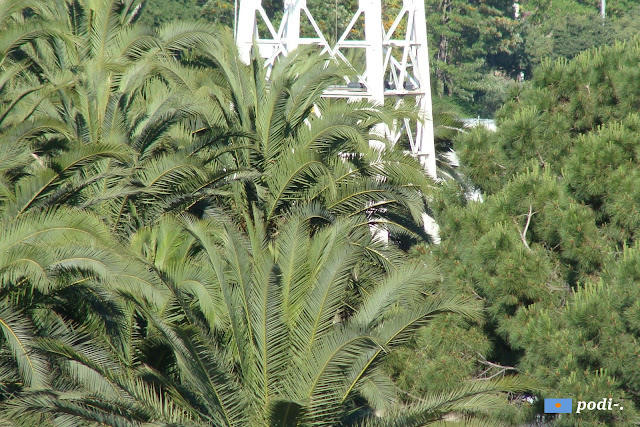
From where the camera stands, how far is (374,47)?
14461 millimetres

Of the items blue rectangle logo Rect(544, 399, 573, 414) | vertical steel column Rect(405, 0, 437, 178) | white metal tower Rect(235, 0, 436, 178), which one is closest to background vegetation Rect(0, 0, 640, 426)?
blue rectangle logo Rect(544, 399, 573, 414)

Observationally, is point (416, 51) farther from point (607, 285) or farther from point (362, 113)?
point (607, 285)

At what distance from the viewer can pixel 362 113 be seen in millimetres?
11727

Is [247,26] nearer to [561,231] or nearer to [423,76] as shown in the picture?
[423,76]

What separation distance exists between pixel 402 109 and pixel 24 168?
5620 millimetres

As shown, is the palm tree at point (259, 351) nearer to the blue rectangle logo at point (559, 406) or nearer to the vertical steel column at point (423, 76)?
the blue rectangle logo at point (559, 406)

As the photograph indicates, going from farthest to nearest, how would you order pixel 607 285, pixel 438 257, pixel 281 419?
pixel 438 257 < pixel 607 285 < pixel 281 419

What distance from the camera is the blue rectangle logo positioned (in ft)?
28.5

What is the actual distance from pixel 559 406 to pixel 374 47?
7.74 metres

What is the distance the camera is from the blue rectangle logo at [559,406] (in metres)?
8.68

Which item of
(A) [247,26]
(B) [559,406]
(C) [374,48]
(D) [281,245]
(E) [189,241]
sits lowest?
(B) [559,406]

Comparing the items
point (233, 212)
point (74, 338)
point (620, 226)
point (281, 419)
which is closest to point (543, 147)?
point (620, 226)

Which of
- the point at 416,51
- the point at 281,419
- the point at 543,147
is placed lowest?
the point at 281,419

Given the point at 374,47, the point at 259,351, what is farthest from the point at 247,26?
the point at 259,351
